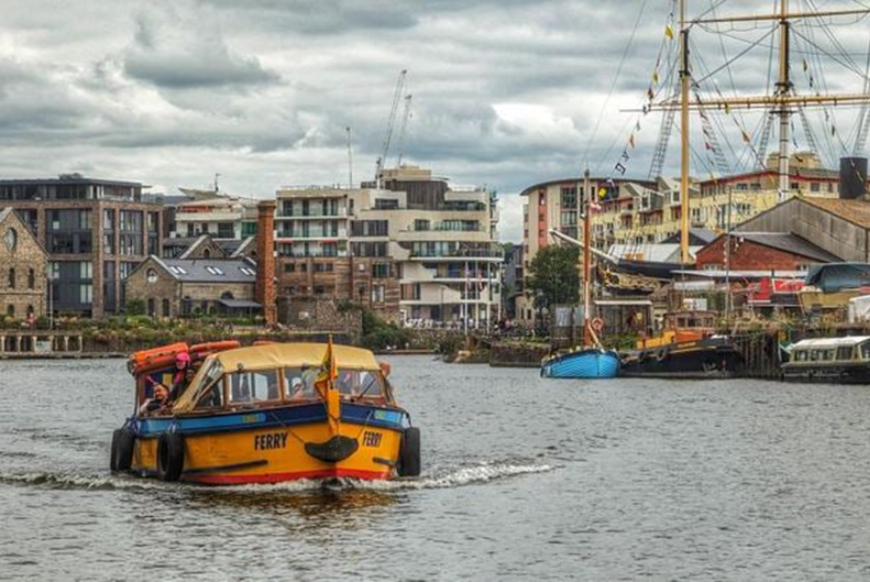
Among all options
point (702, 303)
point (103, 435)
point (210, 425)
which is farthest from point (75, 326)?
point (210, 425)

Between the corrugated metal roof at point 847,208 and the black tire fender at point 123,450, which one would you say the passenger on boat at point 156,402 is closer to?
the black tire fender at point 123,450

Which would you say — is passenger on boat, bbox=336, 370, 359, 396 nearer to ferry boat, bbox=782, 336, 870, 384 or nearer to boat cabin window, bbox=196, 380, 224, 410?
boat cabin window, bbox=196, 380, 224, 410

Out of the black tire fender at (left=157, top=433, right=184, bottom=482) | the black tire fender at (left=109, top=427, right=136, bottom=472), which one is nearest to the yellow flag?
the black tire fender at (left=157, top=433, right=184, bottom=482)

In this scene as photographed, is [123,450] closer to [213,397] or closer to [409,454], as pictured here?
[213,397]

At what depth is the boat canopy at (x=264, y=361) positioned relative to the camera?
150 feet

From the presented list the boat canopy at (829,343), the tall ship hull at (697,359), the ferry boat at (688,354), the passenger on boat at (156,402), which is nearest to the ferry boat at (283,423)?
the passenger on boat at (156,402)

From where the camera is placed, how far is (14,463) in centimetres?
5672

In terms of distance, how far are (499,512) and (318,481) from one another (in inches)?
164

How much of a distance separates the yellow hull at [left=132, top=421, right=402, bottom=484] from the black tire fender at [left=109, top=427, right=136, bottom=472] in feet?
17.2

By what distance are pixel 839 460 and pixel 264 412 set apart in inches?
815

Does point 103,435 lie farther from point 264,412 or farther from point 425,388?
point 425,388

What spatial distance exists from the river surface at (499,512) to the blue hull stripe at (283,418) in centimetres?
154

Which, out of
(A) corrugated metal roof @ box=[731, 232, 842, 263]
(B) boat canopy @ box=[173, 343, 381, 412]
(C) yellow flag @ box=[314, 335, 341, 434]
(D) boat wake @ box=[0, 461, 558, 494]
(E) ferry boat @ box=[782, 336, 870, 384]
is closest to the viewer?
(C) yellow flag @ box=[314, 335, 341, 434]

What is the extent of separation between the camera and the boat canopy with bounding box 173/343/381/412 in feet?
150
